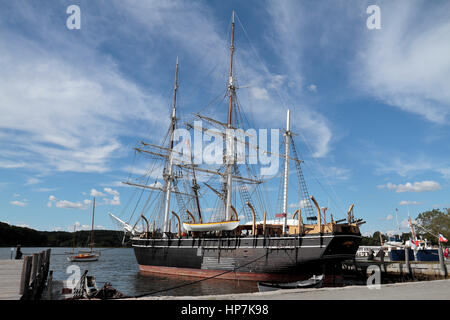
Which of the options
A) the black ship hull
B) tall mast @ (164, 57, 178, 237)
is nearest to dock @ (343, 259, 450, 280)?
the black ship hull

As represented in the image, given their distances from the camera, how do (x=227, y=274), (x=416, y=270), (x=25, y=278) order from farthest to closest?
(x=416, y=270) < (x=227, y=274) < (x=25, y=278)

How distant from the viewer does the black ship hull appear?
89.0 feet

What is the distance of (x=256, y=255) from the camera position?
30562mm

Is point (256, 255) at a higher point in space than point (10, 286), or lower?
lower

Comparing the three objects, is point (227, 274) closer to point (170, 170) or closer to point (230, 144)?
point (230, 144)

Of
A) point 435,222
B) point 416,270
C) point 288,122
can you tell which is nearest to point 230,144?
point 288,122

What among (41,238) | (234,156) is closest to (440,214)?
(234,156)

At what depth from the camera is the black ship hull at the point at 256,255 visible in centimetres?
2714

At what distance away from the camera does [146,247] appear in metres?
44.2

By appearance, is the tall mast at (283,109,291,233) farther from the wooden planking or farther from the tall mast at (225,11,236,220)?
the wooden planking

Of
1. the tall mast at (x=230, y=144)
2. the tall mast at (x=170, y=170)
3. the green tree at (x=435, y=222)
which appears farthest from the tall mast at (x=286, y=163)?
the green tree at (x=435, y=222)
